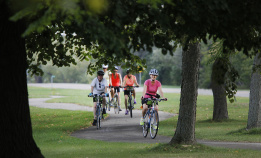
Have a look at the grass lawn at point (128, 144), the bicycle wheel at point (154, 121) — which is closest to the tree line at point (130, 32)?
the grass lawn at point (128, 144)

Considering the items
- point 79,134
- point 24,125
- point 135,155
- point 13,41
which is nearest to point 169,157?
point 135,155

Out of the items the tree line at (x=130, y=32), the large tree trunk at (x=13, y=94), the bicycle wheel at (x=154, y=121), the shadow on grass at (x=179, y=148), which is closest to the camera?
the tree line at (x=130, y=32)

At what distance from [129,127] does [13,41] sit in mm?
9978

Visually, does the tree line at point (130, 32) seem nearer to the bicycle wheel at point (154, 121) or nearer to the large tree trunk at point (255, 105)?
the bicycle wheel at point (154, 121)

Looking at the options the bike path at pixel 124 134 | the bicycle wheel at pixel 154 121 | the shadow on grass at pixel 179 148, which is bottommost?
the bike path at pixel 124 134

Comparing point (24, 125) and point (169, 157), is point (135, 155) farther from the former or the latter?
point (24, 125)

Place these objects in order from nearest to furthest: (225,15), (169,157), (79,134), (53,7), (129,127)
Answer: (53,7) → (225,15) → (169,157) → (79,134) → (129,127)

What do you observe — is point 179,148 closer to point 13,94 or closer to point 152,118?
point 152,118

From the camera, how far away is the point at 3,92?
6648 millimetres

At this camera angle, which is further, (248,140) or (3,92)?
(248,140)

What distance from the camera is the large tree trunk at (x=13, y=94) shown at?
6574 mm

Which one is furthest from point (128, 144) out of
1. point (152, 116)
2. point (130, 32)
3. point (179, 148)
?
point (130, 32)

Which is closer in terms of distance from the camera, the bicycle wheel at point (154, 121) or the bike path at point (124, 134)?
the bike path at point (124, 134)

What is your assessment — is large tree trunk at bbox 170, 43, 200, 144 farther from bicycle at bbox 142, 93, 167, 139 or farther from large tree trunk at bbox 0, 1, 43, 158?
large tree trunk at bbox 0, 1, 43, 158
